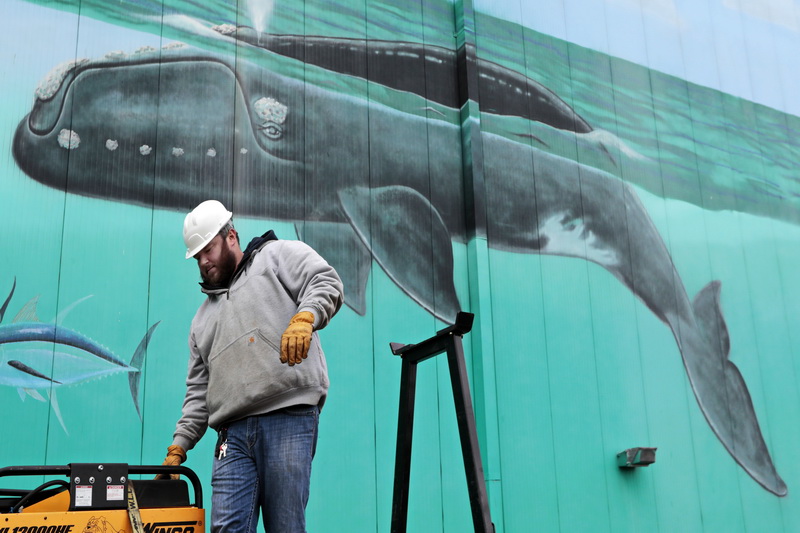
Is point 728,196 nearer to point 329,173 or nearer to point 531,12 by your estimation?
point 531,12

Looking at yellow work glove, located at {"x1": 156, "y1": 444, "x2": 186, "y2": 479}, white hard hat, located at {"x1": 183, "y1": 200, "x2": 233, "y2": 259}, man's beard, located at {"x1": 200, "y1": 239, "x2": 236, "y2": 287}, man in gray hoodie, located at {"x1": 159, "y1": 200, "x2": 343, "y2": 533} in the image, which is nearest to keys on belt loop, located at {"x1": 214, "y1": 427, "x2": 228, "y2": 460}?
man in gray hoodie, located at {"x1": 159, "y1": 200, "x2": 343, "y2": 533}

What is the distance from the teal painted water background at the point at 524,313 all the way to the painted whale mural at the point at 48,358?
6 centimetres

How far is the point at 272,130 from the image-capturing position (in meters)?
5.94

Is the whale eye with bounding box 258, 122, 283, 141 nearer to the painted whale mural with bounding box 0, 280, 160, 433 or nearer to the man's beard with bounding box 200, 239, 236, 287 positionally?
the painted whale mural with bounding box 0, 280, 160, 433

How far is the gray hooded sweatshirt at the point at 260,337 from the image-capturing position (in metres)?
3.27

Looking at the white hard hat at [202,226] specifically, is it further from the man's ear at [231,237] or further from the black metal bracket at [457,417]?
A: the black metal bracket at [457,417]

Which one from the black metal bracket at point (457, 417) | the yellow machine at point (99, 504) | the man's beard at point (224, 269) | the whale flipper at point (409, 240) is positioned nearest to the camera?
the yellow machine at point (99, 504)

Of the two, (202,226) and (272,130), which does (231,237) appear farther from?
(272,130)

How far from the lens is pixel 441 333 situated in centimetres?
357

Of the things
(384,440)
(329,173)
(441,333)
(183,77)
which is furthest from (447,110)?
(441,333)

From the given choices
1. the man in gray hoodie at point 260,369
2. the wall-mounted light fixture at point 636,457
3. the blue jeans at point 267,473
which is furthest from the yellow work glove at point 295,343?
the wall-mounted light fixture at point 636,457

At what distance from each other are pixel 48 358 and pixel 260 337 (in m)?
2.17

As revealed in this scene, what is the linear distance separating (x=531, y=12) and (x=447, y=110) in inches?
51.8

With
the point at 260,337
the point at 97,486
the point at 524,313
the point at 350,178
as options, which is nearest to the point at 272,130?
the point at 350,178
